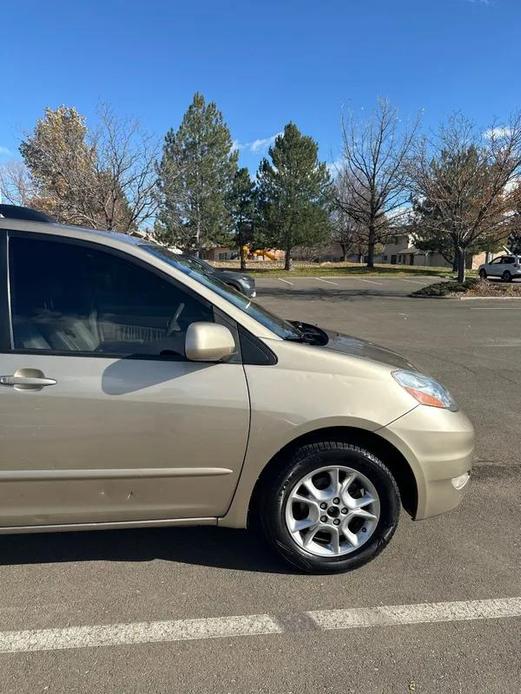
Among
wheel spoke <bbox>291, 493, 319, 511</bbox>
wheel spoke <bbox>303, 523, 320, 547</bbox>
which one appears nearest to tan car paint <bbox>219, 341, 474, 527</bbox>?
wheel spoke <bbox>291, 493, 319, 511</bbox>

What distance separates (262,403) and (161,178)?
1962 centimetres

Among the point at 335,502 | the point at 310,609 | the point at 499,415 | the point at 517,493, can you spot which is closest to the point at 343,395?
the point at 335,502

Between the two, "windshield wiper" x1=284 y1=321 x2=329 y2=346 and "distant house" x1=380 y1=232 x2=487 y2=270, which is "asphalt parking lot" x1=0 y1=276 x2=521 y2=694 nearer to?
"windshield wiper" x1=284 y1=321 x2=329 y2=346

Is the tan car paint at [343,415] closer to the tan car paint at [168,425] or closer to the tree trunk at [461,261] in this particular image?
the tan car paint at [168,425]

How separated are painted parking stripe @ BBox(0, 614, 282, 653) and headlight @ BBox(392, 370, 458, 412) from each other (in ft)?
4.39

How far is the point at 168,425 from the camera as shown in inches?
97.8

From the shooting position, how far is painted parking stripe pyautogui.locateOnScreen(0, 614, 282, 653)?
224 centimetres

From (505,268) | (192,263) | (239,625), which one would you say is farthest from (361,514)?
(505,268)

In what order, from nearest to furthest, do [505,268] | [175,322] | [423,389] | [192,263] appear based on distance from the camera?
[175,322], [423,389], [192,263], [505,268]

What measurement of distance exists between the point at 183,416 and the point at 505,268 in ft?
125

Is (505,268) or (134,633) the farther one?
(505,268)

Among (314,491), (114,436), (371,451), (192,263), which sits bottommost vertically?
(314,491)

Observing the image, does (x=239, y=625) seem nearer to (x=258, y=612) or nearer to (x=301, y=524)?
(x=258, y=612)

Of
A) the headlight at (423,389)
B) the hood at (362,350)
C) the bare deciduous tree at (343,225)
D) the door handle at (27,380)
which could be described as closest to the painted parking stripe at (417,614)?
the headlight at (423,389)
